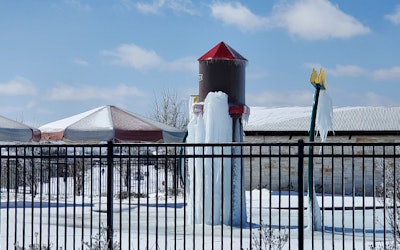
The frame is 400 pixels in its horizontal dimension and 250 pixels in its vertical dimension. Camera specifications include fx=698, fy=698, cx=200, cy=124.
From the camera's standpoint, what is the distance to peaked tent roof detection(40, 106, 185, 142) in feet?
49.6

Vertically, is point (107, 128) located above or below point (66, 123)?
below

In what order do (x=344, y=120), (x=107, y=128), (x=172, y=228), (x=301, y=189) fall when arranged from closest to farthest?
(x=301, y=189) < (x=172, y=228) < (x=107, y=128) < (x=344, y=120)

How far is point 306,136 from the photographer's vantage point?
24.0 metres

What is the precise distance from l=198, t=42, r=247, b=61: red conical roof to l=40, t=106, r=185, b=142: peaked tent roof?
2.67 metres

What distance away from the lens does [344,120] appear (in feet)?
82.1

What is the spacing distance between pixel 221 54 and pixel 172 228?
11.4ft

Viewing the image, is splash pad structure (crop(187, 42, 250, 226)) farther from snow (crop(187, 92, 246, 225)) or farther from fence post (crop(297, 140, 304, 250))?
fence post (crop(297, 140, 304, 250))

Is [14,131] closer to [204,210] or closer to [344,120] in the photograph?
[204,210]

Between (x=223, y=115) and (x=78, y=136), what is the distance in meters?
3.63

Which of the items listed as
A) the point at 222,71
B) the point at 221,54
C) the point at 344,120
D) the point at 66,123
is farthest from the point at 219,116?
the point at 344,120

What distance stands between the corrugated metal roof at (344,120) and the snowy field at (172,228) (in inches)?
156

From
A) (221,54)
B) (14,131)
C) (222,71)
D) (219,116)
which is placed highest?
(221,54)

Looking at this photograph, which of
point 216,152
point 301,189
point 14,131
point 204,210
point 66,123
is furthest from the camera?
point 66,123

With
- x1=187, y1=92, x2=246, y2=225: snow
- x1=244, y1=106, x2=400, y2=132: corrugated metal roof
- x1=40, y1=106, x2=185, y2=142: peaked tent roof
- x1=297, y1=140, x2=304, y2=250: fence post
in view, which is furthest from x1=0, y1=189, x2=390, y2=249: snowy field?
x1=244, y1=106, x2=400, y2=132: corrugated metal roof
